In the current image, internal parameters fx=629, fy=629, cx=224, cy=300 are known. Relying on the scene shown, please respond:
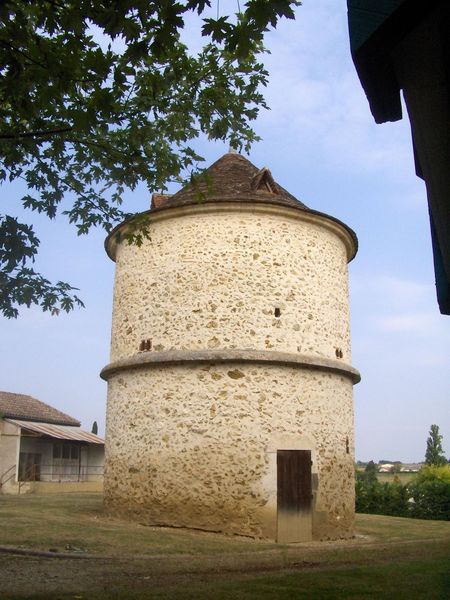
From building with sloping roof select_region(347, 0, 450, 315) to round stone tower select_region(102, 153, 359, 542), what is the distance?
946cm

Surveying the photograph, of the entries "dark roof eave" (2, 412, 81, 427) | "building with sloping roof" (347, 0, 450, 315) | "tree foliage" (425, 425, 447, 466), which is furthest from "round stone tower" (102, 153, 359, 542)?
"tree foliage" (425, 425, 447, 466)

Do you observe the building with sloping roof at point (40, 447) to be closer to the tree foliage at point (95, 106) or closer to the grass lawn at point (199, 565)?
the grass lawn at point (199, 565)

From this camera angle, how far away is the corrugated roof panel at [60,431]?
2803 centimetres

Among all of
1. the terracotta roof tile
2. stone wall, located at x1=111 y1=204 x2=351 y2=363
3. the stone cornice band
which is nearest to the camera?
the stone cornice band

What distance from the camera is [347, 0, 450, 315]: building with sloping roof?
6.07 feet

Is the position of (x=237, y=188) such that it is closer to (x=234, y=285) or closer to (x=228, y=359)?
(x=234, y=285)

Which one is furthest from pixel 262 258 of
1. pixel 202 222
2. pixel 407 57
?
pixel 407 57

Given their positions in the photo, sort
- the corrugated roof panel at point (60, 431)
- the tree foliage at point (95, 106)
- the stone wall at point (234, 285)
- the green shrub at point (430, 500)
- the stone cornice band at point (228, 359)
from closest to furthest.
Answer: the tree foliage at point (95, 106)
the stone cornice band at point (228, 359)
the stone wall at point (234, 285)
the green shrub at point (430, 500)
the corrugated roof panel at point (60, 431)

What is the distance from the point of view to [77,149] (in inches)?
289

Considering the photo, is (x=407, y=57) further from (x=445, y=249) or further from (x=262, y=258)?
(x=262, y=258)

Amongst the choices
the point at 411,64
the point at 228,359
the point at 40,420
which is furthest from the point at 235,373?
the point at 40,420

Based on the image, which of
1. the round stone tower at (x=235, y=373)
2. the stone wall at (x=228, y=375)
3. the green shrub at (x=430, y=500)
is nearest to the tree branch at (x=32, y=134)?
the round stone tower at (x=235, y=373)

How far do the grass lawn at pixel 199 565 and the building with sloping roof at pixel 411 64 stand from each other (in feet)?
17.9

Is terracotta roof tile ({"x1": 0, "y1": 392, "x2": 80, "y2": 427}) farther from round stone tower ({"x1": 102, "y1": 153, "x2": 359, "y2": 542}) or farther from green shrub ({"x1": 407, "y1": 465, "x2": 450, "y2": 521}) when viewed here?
green shrub ({"x1": 407, "y1": 465, "x2": 450, "y2": 521})
